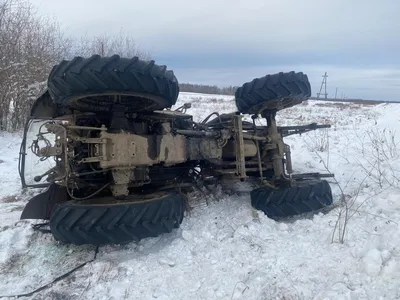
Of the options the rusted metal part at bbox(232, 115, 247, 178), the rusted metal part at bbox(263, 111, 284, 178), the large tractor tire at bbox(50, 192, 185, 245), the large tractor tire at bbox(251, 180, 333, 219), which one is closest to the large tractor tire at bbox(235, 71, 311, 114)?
the rusted metal part at bbox(263, 111, 284, 178)

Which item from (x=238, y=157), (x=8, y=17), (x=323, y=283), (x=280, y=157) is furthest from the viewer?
(x=8, y=17)

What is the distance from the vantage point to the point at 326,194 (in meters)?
4.30

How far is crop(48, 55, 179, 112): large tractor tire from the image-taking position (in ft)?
9.45

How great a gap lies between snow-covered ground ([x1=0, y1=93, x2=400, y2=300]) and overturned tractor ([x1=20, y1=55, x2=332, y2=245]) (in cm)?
24

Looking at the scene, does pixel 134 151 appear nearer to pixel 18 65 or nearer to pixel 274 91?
pixel 274 91

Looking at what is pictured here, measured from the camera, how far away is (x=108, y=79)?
290 centimetres

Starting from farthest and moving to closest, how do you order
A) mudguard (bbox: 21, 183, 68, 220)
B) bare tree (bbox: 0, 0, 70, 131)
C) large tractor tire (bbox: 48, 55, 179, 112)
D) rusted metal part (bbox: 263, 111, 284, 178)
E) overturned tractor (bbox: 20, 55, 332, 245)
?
bare tree (bbox: 0, 0, 70, 131), rusted metal part (bbox: 263, 111, 284, 178), mudguard (bbox: 21, 183, 68, 220), overturned tractor (bbox: 20, 55, 332, 245), large tractor tire (bbox: 48, 55, 179, 112)

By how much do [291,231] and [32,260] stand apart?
233cm

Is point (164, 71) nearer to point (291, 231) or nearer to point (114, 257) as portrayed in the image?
point (114, 257)

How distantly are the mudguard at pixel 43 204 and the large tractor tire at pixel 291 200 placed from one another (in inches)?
83.0

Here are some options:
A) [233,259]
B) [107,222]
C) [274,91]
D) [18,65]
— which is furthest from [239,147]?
[18,65]

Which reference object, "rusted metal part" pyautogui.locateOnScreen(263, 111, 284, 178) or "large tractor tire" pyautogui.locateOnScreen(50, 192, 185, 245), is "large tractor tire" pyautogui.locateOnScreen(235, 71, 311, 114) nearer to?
"rusted metal part" pyautogui.locateOnScreen(263, 111, 284, 178)

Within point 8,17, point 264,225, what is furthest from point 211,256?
point 8,17

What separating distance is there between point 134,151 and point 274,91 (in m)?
1.78
